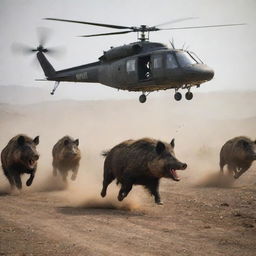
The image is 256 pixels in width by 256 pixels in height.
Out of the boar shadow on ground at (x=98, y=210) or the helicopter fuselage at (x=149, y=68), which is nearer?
the boar shadow on ground at (x=98, y=210)

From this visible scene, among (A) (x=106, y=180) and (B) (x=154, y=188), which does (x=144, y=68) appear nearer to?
(A) (x=106, y=180)

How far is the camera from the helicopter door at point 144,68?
19.1 m

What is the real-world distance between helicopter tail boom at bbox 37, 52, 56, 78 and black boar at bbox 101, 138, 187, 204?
1292 centimetres

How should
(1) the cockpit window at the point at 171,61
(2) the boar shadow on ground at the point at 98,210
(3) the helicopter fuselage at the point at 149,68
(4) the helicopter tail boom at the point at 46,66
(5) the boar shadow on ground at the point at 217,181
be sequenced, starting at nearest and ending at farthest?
(2) the boar shadow on ground at the point at 98,210 < (5) the boar shadow on ground at the point at 217,181 < (3) the helicopter fuselage at the point at 149,68 < (1) the cockpit window at the point at 171,61 < (4) the helicopter tail boom at the point at 46,66

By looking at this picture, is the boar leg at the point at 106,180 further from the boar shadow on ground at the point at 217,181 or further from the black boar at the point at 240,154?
the black boar at the point at 240,154

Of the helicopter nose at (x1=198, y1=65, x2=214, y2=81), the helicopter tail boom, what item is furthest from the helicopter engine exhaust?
the helicopter tail boom

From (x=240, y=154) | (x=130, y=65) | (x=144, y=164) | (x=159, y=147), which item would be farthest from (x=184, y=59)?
(x=144, y=164)

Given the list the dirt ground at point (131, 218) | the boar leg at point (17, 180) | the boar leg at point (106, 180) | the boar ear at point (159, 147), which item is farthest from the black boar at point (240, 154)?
the boar leg at point (17, 180)

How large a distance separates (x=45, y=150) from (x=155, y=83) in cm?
2056

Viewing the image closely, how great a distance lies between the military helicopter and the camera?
18.2m

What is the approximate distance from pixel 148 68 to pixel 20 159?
23.1ft

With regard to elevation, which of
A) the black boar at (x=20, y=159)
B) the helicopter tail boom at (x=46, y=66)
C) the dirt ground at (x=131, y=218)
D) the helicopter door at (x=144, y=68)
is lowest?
the dirt ground at (x=131, y=218)

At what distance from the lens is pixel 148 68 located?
19.6 m

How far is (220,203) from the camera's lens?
13297mm
